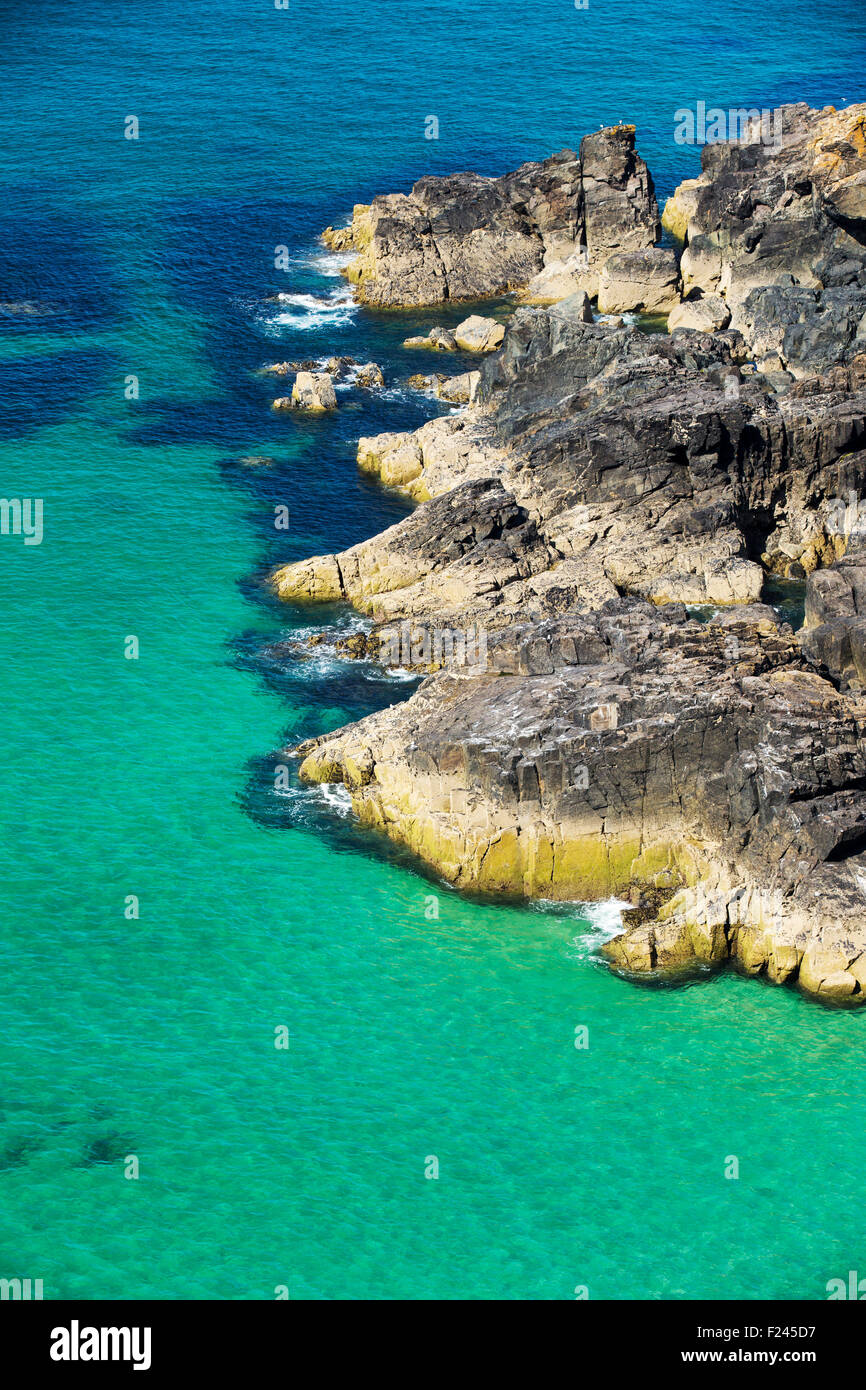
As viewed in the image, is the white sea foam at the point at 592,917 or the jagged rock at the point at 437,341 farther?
the jagged rock at the point at 437,341

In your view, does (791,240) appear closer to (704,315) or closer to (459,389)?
(704,315)

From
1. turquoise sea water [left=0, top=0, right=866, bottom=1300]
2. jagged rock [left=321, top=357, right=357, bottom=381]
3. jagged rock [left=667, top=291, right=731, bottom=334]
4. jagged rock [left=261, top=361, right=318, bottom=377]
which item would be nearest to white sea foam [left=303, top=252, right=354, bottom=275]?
turquoise sea water [left=0, top=0, right=866, bottom=1300]

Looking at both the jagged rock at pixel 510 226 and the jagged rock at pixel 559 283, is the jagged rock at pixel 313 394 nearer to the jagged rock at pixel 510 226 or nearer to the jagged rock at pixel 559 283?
the jagged rock at pixel 510 226

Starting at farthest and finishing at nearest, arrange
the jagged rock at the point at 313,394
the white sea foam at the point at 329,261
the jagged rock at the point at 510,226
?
the white sea foam at the point at 329,261
the jagged rock at the point at 510,226
the jagged rock at the point at 313,394
